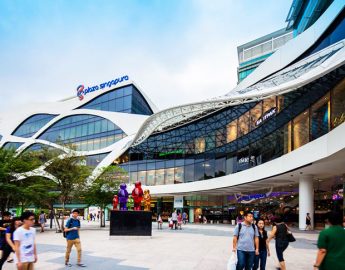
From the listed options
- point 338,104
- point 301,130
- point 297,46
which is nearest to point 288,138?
point 301,130

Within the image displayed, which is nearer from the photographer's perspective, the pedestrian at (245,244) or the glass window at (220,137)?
the pedestrian at (245,244)

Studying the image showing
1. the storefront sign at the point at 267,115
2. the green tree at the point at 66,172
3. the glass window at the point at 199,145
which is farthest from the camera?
the glass window at the point at 199,145

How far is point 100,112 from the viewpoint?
64750mm

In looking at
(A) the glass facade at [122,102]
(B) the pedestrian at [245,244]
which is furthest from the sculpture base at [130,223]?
(A) the glass facade at [122,102]

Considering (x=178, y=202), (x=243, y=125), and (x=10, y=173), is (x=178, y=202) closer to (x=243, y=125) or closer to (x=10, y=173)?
(x=243, y=125)

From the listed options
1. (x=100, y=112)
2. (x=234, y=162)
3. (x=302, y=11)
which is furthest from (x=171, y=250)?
(x=100, y=112)

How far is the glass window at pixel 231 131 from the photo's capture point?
40981mm

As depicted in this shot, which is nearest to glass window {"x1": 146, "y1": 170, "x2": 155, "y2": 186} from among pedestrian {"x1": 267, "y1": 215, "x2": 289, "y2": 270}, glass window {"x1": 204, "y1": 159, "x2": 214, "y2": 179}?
glass window {"x1": 204, "y1": 159, "x2": 214, "y2": 179}

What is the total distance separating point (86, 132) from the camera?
66.6 meters

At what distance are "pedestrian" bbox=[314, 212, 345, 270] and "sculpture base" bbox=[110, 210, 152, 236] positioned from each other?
16440mm

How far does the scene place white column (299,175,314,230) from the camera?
27417 millimetres

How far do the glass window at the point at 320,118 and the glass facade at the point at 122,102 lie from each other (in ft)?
138

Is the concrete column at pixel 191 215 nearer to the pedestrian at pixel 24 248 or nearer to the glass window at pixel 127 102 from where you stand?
the glass window at pixel 127 102

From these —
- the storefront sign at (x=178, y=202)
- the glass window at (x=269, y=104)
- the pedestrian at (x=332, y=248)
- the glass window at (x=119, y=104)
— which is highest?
the glass window at (x=119, y=104)
